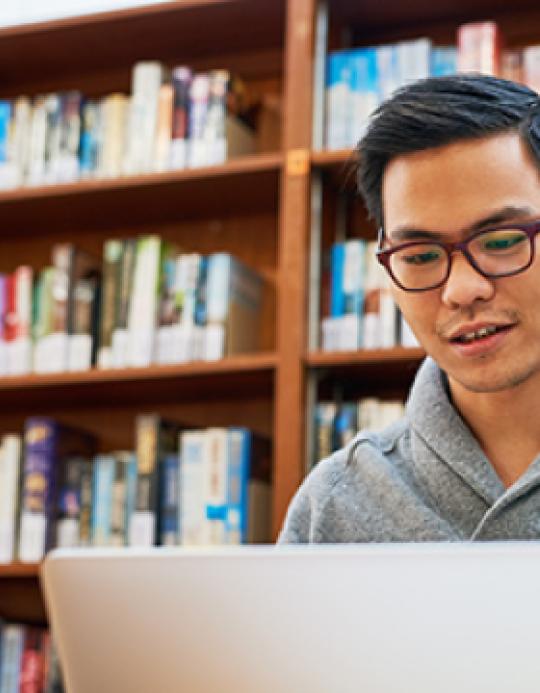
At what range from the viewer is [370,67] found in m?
2.84

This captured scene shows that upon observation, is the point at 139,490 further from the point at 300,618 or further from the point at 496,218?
the point at 300,618

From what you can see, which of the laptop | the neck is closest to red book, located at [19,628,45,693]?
the neck

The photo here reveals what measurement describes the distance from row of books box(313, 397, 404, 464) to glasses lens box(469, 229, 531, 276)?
1433 millimetres

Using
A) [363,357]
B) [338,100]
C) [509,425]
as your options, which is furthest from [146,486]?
[509,425]

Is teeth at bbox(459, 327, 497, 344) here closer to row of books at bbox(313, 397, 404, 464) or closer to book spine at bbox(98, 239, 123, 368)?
row of books at bbox(313, 397, 404, 464)

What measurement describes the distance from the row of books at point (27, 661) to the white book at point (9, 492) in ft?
0.60

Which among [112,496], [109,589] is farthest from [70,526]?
[109,589]

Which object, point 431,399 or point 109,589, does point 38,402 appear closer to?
point 431,399

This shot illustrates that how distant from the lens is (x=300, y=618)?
31.2 inches

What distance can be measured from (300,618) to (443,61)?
7.22 ft

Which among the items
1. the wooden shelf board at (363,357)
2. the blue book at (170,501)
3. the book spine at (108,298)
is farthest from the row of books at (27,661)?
the wooden shelf board at (363,357)

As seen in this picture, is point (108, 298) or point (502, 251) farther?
point (108, 298)

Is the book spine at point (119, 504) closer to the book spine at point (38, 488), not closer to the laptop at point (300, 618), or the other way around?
the book spine at point (38, 488)

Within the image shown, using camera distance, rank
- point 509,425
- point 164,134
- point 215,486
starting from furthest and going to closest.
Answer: point 164,134 → point 215,486 → point 509,425
